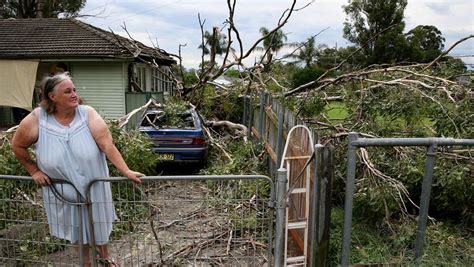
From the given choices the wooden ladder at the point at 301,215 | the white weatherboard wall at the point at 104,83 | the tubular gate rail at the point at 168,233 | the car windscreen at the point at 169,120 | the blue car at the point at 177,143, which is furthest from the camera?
the white weatherboard wall at the point at 104,83

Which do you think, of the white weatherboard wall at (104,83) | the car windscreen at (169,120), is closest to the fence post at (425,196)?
the car windscreen at (169,120)

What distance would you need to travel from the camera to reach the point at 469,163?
13.5ft

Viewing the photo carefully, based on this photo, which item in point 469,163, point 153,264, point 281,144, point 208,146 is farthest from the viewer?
point 208,146

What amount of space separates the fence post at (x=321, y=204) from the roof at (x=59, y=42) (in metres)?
11.6

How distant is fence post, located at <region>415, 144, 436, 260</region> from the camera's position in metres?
3.07

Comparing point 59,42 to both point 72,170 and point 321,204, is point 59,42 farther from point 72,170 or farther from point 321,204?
point 321,204

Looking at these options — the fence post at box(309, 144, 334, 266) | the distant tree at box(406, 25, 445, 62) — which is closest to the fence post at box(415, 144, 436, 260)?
the fence post at box(309, 144, 334, 266)

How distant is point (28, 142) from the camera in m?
2.93

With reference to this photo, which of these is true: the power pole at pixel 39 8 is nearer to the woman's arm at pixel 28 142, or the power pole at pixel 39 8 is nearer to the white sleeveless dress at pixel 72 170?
the woman's arm at pixel 28 142

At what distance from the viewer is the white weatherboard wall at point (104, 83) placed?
611 inches

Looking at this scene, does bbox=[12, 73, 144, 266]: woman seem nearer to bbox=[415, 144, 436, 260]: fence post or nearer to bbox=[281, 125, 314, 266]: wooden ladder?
bbox=[281, 125, 314, 266]: wooden ladder

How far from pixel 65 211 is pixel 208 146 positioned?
19.6 feet

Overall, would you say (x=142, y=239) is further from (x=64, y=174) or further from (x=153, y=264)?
(x=64, y=174)

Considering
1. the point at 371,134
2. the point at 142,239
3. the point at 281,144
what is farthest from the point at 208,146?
the point at 142,239
